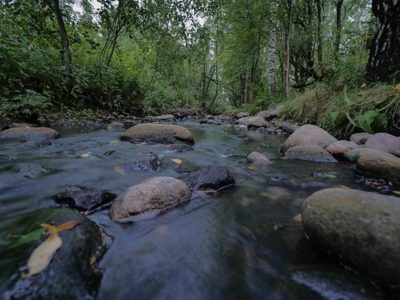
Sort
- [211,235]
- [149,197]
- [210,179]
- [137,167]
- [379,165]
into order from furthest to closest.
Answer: [137,167] → [379,165] → [210,179] → [149,197] → [211,235]

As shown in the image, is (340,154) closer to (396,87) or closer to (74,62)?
(396,87)

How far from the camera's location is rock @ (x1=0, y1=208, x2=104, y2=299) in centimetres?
108

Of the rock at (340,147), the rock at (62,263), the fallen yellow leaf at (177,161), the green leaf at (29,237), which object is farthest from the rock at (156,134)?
the green leaf at (29,237)

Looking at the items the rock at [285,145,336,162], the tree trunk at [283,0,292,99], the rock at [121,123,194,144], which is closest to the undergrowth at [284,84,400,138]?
the rock at [285,145,336,162]

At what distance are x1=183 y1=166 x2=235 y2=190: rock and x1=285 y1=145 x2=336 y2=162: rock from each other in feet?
5.07

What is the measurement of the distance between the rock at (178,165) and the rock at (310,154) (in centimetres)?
157

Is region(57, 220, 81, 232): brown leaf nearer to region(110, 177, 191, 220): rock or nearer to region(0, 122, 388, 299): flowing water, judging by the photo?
region(0, 122, 388, 299): flowing water

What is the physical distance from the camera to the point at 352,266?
1.30 meters

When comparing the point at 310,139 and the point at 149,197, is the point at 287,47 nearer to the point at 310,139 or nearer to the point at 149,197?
the point at 310,139

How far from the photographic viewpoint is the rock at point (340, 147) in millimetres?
3686

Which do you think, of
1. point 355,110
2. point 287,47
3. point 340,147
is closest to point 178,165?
point 340,147

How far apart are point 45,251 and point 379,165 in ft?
9.89

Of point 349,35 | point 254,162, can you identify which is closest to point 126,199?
point 254,162

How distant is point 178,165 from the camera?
3018mm
